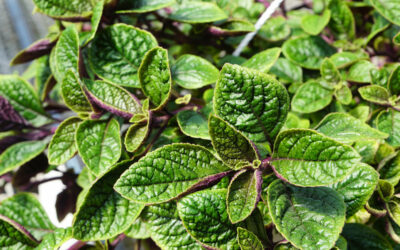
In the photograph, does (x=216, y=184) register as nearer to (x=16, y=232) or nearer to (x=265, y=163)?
(x=265, y=163)

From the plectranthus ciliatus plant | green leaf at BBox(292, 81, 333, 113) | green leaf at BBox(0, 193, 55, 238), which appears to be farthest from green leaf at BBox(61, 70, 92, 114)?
green leaf at BBox(292, 81, 333, 113)

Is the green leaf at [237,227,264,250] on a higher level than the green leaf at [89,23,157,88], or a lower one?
lower

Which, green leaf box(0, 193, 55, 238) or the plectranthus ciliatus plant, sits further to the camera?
green leaf box(0, 193, 55, 238)

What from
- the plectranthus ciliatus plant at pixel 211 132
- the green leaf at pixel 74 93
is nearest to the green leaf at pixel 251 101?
the plectranthus ciliatus plant at pixel 211 132

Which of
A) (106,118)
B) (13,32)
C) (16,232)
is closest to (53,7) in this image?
(106,118)

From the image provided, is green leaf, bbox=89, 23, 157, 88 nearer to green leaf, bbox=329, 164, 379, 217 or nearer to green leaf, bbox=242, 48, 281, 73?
green leaf, bbox=242, 48, 281, 73

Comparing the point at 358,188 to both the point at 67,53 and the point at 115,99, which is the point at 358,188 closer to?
the point at 115,99
